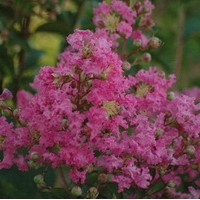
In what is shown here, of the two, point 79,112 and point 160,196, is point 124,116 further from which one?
point 160,196

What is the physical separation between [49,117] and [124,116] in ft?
0.53

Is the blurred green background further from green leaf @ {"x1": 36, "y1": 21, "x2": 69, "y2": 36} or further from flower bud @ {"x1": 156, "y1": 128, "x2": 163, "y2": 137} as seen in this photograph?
flower bud @ {"x1": 156, "y1": 128, "x2": 163, "y2": 137}

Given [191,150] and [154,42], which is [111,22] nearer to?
[154,42]

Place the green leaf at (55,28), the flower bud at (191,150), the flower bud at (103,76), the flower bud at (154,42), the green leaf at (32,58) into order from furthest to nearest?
the green leaf at (32,58), the green leaf at (55,28), the flower bud at (154,42), the flower bud at (191,150), the flower bud at (103,76)

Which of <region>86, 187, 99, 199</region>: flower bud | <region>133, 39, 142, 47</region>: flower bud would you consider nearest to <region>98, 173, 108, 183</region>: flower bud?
<region>86, 187, 99, 199</region>: flower bud

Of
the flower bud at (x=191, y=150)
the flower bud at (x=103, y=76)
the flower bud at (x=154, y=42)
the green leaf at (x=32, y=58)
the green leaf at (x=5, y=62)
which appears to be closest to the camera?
the flower bud at (x=103, y=76)

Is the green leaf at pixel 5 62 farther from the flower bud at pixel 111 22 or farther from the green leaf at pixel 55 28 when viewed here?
the flower bud at pixel 111 22

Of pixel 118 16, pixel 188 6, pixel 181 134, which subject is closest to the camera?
pixel 181 134

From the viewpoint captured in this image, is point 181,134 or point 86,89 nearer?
point 86,89

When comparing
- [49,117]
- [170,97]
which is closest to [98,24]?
[170,97]

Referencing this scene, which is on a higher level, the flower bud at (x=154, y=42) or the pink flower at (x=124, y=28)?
the pink flower at (x=124, y=28)

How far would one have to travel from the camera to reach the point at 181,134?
1.18 metres

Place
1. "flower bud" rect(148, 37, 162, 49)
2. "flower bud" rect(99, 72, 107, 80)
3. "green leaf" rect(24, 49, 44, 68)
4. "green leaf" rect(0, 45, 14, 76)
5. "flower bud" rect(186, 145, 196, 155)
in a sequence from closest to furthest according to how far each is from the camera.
→ "flower bud" rect(99, 72, 107, 80)
"flower bud" rect(186, 145, 196, 155)
"flower bud" rect(148, 37, 162, 49)
"green leaf" rect(0, 45, 14, 76)
"green leaf" rect(24, 49, 44, 68)

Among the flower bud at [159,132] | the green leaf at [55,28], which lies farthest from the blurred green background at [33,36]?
the flower bud at [159,132]
